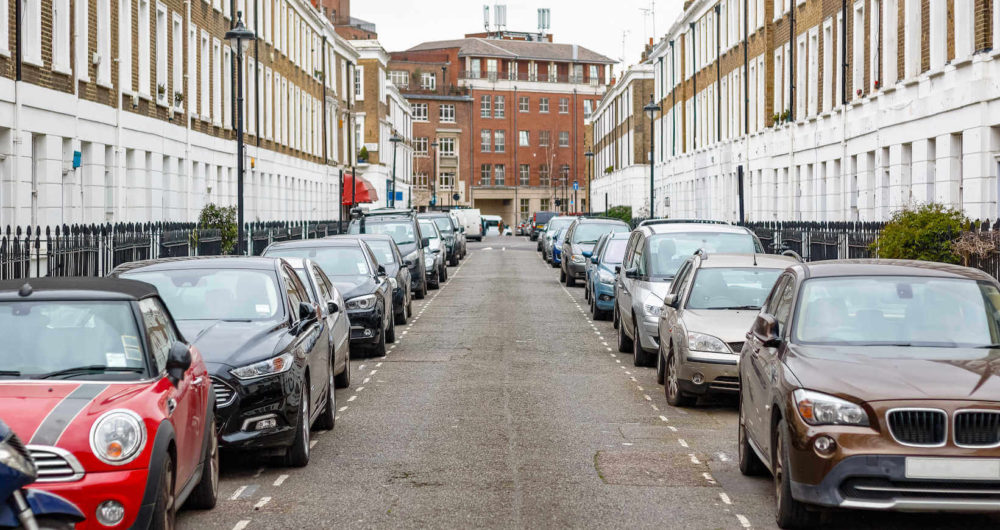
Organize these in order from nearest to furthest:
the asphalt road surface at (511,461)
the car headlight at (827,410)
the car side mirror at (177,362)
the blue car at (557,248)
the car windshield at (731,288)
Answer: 1. the car headlight at (827,410)
2. the car side mirror at (177,362)
3. the asphalt road surface at (511,461)
4. the car windshield at (731,288)
5. the blue car at (557,248)

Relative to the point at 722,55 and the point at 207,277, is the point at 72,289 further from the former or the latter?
the point at 722,55

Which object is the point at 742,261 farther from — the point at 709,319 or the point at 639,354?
the point at 639,354

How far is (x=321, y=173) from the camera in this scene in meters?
71.8

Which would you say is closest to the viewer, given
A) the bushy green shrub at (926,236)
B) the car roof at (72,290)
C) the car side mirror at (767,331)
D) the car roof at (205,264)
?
the car roof at (72,290)

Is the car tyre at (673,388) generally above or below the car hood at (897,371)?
below

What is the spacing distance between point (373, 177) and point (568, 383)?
78789 mm

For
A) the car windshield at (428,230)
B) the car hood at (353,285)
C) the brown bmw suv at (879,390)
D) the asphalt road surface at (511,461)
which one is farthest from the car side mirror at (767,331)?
the car windshield at (428,230)

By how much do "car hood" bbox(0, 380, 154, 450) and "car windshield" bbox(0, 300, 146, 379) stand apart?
9.9 inches

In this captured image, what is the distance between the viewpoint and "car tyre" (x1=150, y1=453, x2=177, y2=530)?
6.47 metres

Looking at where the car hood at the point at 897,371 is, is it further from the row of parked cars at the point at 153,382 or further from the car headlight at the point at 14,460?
the car headlight at the point at 14,460

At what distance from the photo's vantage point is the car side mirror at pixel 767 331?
8.37 meters

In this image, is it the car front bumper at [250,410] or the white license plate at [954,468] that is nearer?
the white license plate at [954,468]

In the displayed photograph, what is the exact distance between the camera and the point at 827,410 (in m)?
7.18

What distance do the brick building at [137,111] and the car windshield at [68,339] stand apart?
16.6 metres
